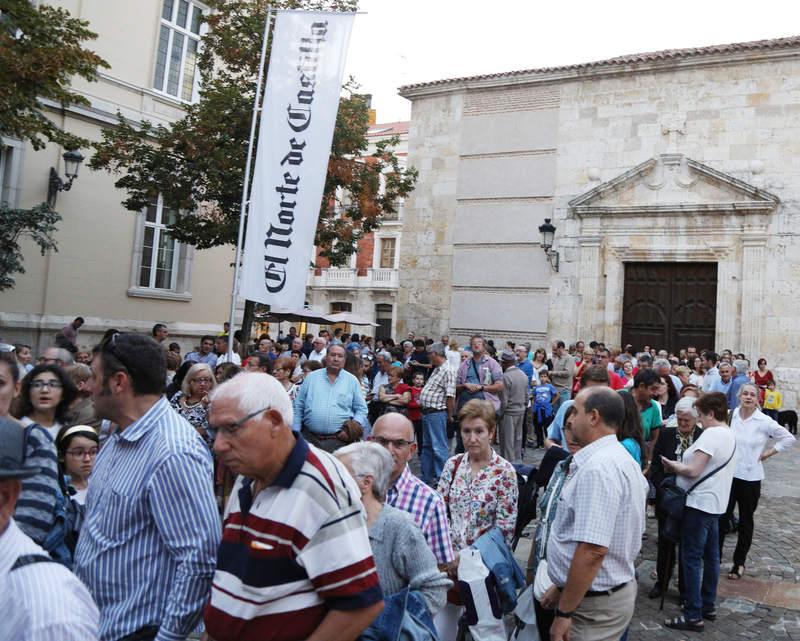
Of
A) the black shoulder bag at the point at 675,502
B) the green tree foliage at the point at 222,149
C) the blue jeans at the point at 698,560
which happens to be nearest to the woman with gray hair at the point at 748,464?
the blue jeans at the point at 698,560

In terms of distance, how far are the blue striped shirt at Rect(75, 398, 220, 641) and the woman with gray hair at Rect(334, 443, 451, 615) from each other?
31.7 inches

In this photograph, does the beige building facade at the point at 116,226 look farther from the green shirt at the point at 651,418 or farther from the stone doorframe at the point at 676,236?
the green shirt at the point at 651,418

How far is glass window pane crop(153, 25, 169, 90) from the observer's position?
19359mm

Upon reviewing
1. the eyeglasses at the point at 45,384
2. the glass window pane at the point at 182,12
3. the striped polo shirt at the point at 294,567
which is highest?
the glass window pane at the point at 182,12

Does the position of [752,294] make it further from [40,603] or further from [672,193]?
[40,603]

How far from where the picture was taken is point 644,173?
18609mm

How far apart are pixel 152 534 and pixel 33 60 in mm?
10095

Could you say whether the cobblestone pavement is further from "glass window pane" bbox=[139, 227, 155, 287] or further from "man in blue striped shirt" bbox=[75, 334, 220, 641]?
"glass window pane" bbox=[139, 227, 155, 287]

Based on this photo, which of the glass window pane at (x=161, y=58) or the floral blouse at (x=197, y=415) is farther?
the glass window pane at (x=161, y=58)

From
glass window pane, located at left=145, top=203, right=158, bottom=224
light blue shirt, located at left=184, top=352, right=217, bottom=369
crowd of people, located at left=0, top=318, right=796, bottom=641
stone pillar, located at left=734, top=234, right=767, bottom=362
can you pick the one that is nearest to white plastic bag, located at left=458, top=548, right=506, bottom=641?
crowd of people, located at left=0, top=318, right=796, bottom=641

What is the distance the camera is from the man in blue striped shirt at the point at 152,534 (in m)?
2.29

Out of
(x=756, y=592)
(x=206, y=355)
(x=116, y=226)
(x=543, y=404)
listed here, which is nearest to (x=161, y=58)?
(x=116, y=226)

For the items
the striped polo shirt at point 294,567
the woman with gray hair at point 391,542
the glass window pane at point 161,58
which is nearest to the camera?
the striped polo shirt at point 294,567

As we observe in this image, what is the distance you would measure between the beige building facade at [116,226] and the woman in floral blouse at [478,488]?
552 inches
